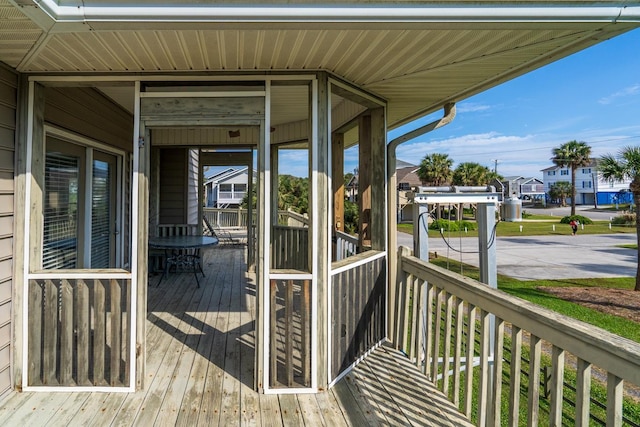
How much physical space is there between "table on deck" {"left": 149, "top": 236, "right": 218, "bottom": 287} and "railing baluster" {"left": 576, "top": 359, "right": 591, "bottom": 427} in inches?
176

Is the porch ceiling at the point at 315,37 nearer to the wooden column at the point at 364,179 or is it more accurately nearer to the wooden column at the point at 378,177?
the wooden column at the point at 378,177

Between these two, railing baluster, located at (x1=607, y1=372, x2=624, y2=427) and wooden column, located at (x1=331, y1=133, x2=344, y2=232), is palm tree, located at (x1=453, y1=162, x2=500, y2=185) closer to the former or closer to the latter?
wooden column, located at (x1=331, y1=133, x2=344, y2=232)

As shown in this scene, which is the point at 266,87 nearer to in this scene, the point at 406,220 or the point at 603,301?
the point at 603,301

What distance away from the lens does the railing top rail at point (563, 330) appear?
1.17 meters

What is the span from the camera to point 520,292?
28.0 ft

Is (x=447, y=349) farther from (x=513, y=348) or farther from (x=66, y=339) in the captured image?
(x=66, y=339)

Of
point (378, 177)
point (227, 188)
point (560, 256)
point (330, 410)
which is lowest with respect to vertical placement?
point (560, 256)

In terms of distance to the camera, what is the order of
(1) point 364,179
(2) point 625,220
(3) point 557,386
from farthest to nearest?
(2) point 625,220 < (1) point 364,179 < (3) point 557,386

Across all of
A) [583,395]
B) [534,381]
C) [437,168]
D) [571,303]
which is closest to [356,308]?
[534,381]

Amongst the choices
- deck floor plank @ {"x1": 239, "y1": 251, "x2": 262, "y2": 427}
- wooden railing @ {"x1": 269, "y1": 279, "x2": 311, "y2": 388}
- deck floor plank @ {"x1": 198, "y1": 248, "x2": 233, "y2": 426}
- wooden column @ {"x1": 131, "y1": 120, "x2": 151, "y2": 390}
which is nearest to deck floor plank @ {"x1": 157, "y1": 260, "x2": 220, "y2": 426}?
deck floor plank @ {"x1": 198, "y1": 248, "x2": 233, "y2": 426}

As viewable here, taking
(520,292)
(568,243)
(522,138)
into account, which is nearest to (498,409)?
(520,292)

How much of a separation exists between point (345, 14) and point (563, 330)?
1648mm

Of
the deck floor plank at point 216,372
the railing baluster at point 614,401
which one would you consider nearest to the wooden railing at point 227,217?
the deck floor plank at point 216,372

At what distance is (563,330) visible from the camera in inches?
55.6
